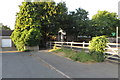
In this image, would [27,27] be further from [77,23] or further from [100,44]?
[100,44]

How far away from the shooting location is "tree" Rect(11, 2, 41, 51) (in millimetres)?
17750

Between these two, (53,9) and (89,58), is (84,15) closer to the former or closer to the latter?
(53,9)

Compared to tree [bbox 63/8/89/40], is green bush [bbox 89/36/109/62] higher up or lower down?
lower down

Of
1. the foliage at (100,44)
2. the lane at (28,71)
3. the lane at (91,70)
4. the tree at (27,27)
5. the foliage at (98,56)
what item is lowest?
the lane at (28,71)

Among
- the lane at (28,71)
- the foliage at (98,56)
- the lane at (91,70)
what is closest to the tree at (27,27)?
the lane at (28,71)

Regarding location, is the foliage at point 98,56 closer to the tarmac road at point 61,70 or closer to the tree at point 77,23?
the tarmac road at point 61,70

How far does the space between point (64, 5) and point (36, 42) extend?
8.30m

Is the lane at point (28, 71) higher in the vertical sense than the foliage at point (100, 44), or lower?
lower

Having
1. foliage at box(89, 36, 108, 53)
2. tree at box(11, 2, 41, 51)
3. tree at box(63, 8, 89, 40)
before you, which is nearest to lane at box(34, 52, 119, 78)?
foliage at box(89, 36, 108, 53)

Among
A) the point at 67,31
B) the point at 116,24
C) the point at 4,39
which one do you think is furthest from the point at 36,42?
the point at 116,24

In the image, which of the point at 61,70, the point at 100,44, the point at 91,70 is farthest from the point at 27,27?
the point at 91,70

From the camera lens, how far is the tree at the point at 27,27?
17.8 meters

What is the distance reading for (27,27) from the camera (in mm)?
18984

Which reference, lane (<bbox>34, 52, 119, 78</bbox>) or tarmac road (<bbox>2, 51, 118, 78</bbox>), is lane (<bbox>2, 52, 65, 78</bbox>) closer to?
tarmac road (<bbox>2, 51, 118, 78</bbox>)
